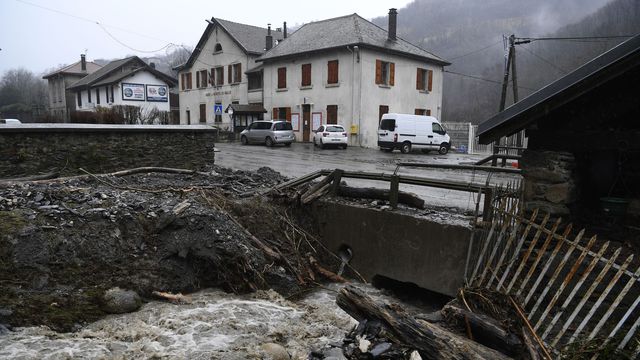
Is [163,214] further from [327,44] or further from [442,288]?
[327,44]

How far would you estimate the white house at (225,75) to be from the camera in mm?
38344

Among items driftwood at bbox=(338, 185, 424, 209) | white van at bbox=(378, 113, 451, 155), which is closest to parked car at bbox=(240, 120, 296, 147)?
white van at bbox=(378, 113, 451, 155)

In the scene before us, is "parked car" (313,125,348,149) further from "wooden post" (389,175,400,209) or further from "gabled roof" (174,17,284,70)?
"wooden post" (389,175,400,209)

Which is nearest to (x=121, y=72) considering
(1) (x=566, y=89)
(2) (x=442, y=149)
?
(2) (x=442, y=149)

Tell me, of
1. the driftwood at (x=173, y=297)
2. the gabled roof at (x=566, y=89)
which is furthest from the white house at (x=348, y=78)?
the gabled roof at (x=566, y=89)

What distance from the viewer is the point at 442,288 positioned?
306 inches

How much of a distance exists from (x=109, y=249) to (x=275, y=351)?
334 cm

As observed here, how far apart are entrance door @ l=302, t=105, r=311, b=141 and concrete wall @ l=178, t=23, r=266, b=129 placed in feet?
18.3

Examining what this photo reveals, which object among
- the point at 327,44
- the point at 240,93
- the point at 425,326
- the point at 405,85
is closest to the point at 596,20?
the point at 405,85

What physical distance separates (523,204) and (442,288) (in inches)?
93.5

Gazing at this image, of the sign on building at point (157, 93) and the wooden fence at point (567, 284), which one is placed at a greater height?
the sign on building at point (157, 93)

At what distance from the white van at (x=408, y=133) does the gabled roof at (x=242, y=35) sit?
17601 millimetres

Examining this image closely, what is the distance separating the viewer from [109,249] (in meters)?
7.16

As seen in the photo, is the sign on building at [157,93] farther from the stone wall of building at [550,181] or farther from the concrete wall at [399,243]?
the stone wall of building at [550,181]
